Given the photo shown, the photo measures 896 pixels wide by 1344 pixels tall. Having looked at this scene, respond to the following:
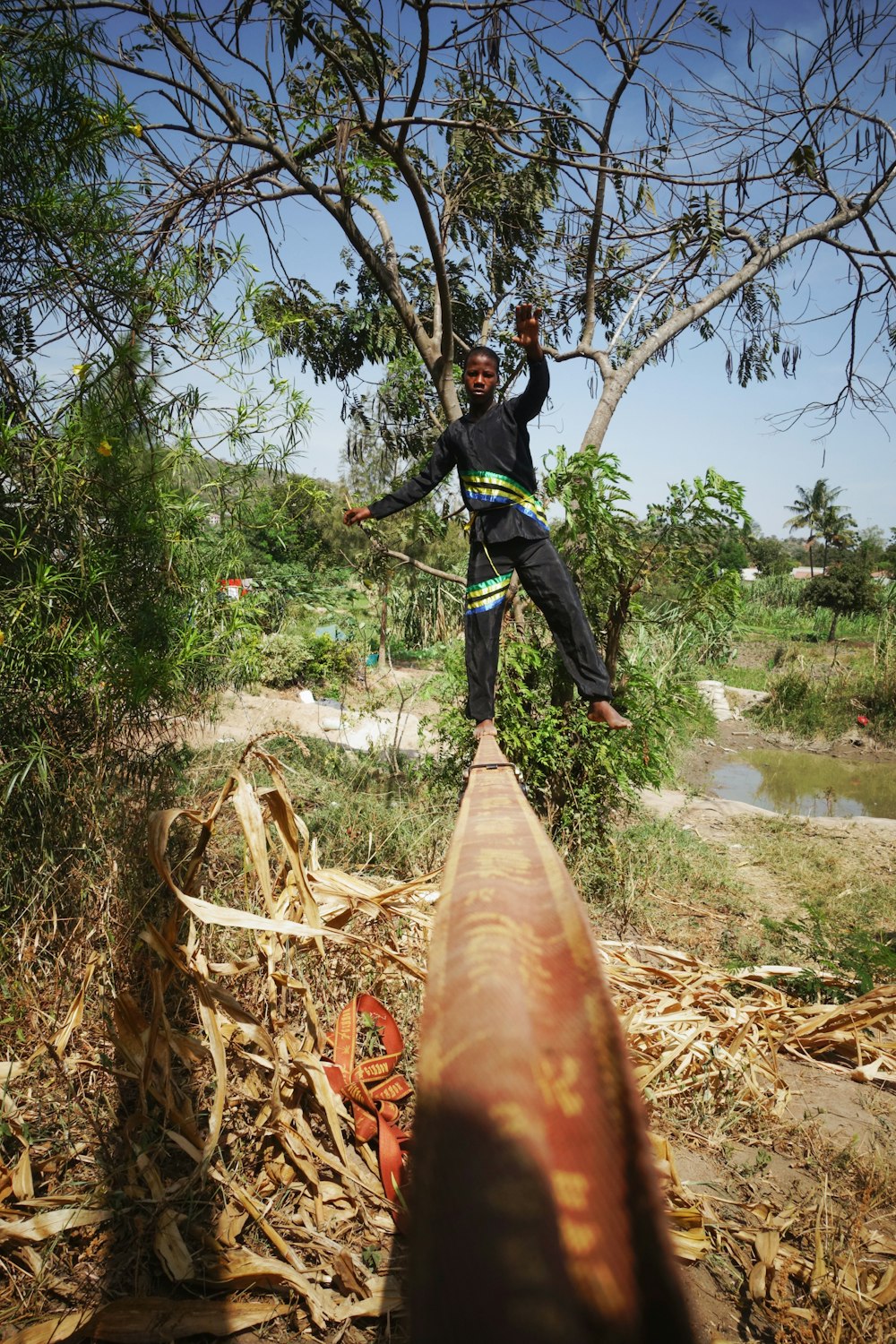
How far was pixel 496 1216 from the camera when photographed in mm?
354

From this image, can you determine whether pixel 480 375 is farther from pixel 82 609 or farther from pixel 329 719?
pixel 329 719

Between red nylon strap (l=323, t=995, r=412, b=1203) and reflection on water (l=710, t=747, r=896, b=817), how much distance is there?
7911mm

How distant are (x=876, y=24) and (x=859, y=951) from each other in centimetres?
475

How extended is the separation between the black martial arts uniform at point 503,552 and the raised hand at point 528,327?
45 cm

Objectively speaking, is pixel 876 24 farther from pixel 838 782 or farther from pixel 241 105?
pixel 838 782

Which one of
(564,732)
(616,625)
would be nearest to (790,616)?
(564,732)

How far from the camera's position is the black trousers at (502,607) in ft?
11.3

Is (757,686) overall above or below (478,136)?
below

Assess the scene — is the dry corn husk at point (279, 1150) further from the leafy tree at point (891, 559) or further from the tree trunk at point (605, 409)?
the leafy tree at point (891, 559)

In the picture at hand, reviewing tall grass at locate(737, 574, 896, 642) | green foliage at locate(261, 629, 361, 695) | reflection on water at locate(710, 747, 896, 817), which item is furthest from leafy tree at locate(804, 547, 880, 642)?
green foliage at locate(261, 629, 361, 695)

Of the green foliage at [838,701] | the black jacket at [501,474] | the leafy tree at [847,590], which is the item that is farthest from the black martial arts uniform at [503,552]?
the leafy tree at [847,590]

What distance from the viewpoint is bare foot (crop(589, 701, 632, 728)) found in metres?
3.52

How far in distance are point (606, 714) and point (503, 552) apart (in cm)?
94

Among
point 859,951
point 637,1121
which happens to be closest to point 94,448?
point 637,1121
